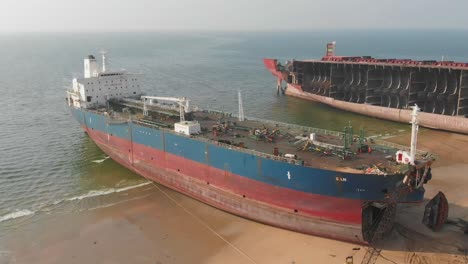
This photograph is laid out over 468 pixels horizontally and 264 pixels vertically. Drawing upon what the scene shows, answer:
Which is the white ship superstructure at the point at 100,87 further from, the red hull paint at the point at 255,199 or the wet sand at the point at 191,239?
the wet sand at the point at 191,239

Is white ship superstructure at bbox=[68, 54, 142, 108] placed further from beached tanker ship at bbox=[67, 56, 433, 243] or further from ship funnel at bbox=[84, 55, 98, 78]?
beached tanker ship at bbox=[67, 56, 433, 243]

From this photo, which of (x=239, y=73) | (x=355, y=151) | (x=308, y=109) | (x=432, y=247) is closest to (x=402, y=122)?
(x=308, y=109)

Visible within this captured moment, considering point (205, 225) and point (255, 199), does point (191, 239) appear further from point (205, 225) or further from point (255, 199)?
point (255, 199)

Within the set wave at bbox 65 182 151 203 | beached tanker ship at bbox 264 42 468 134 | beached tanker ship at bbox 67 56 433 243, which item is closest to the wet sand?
beached tanker ship at bbox 67 56 433 243

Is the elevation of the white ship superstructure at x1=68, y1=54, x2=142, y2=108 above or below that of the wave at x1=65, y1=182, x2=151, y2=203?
above

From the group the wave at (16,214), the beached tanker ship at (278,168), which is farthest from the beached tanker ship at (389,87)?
the wave at (16,214)

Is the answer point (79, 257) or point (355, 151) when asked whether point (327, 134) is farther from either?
point (79, 257)

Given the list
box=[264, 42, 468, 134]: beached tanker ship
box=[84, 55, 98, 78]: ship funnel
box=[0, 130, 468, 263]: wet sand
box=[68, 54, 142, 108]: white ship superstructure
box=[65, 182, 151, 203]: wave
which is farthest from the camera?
box=[264, 42, 468, 134]: beached tanker ship

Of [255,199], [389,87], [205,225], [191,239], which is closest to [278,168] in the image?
[255,199]
